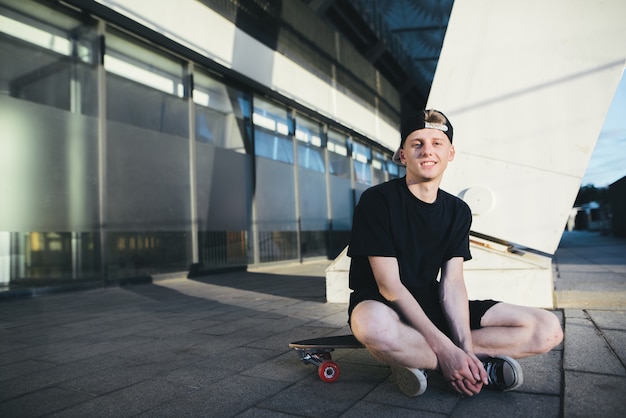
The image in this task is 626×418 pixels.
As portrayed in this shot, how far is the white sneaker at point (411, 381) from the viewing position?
5.70 ft

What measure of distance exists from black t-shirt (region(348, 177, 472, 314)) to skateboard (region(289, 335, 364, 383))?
24 centimetres

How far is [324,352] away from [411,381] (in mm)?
516

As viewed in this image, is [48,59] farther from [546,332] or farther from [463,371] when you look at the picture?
[546,332]

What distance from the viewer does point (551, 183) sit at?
3.83 metres

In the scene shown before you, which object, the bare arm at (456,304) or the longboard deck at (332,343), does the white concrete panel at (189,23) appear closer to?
the longboard deck at (332,343)

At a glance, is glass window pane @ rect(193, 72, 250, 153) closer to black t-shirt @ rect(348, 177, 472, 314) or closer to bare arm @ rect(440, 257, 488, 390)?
black t-shirt @ rect(348, 177, 472, 314)

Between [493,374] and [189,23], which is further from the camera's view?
[189,23]

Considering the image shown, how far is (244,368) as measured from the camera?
233 cm

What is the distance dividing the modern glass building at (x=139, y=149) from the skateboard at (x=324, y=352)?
5227mm

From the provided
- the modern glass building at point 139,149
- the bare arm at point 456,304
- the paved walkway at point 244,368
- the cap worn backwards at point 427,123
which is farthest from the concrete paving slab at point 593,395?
the modern glass building at point 139,149

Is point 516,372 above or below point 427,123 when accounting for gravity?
below

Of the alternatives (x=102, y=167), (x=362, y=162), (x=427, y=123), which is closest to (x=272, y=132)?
(x=102, y=167)

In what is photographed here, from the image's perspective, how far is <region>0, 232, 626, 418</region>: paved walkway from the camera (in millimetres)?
1709

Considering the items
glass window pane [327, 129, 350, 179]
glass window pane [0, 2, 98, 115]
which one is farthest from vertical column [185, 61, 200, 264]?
glass window pane [327, 129, 350, 179]
